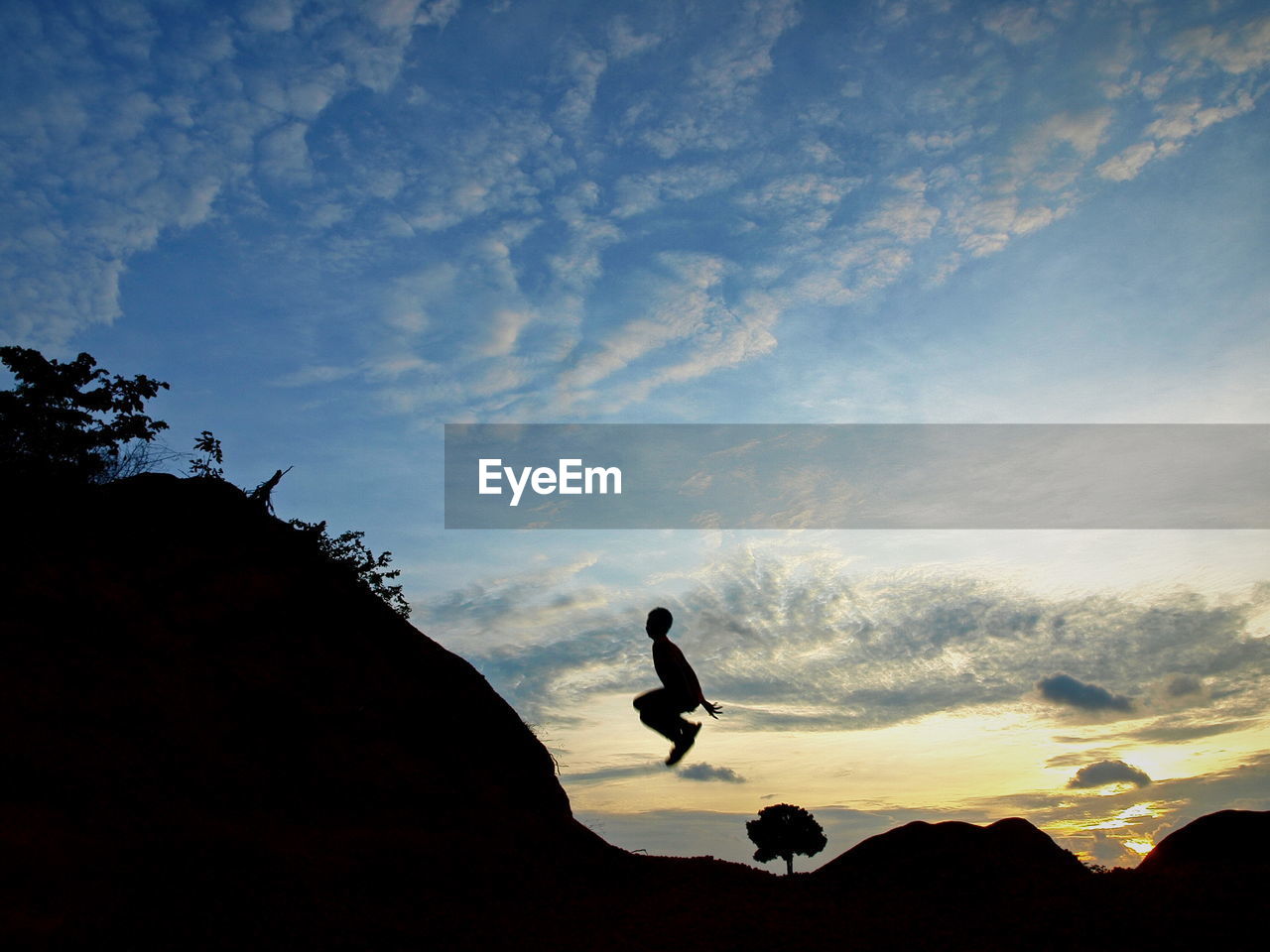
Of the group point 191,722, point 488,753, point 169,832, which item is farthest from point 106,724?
point 488,753

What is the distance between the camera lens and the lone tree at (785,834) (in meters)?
42.7

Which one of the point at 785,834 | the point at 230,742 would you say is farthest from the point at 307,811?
the point at 785,834

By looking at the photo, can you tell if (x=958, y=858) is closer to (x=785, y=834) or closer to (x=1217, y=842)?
(x=1217, y=842)

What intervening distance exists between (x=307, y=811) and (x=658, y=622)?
6799 mm

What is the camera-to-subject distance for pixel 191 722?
12.3 m

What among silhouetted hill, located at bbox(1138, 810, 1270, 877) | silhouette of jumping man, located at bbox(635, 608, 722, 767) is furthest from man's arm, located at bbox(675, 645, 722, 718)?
silhouetted hill, located at bbox(1138, 810, 1270, 877)

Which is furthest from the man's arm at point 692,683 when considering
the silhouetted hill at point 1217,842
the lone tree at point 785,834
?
the lone tree at point 785,834

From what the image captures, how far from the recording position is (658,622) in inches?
391

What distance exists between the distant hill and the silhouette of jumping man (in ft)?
8.72

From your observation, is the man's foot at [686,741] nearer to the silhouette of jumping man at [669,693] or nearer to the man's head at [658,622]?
the silhouette of jumping man at [669,693]

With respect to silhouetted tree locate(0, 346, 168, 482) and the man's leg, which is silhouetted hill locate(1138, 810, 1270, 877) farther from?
silhouetted tree locate(0, 346, 168, 482)

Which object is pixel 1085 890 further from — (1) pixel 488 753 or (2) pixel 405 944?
(1) pixel 488 753

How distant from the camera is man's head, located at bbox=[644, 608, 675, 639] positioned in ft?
32.6

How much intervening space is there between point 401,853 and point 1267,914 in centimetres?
1126
